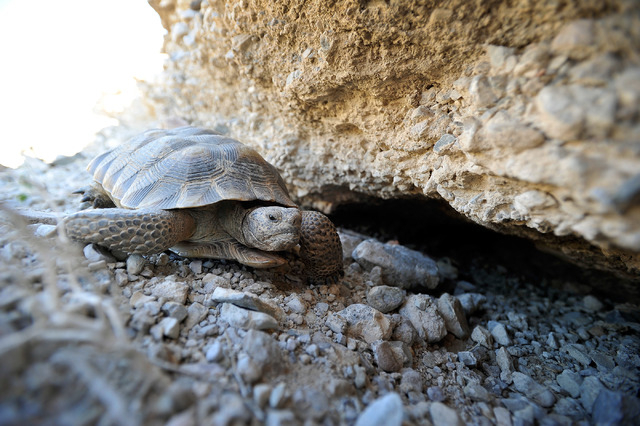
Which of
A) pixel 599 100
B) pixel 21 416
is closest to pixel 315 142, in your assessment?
pixel 599 100

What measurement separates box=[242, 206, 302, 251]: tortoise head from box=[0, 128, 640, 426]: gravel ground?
0.98 feet

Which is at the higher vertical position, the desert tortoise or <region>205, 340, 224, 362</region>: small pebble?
the desert tortoise

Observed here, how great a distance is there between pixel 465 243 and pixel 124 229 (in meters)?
3.81

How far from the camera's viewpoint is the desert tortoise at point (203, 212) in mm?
1786

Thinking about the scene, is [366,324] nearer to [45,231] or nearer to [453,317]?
[453,317]

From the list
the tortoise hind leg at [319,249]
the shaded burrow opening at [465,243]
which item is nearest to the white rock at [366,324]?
the tortoise hind leg at [319,249]

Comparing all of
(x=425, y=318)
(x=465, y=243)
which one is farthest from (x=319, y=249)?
(x=465, y=243)

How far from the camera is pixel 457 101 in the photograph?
172 centimetres

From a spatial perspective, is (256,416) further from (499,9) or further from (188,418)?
(499,9)

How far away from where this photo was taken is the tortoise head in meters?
1.88

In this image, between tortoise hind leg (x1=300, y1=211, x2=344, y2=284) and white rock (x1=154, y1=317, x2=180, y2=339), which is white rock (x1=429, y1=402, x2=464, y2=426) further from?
white rock (x1=154, y1=317, x2=180, y2=339)

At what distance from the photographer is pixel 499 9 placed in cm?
134

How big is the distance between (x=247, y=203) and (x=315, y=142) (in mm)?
1033

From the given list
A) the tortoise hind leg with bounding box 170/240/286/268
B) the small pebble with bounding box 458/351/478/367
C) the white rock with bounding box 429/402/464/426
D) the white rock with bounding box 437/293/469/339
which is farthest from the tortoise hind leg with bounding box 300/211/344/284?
the white rock with bounding box 429/402/464/426
